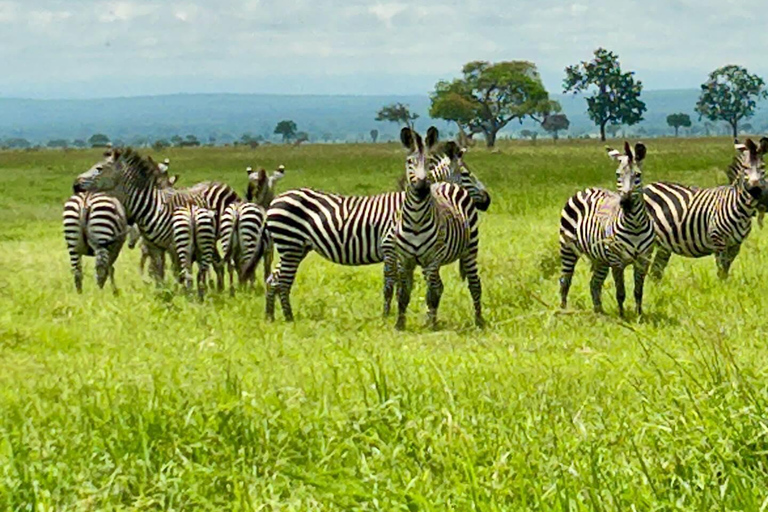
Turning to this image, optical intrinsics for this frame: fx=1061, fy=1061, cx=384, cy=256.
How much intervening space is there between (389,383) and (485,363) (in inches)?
60.8

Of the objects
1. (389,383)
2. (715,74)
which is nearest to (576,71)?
(715,74)

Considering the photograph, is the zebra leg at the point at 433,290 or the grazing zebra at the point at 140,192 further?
the grazing zebra at the point at 140,192

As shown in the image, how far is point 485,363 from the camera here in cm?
864

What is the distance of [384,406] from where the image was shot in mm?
6324

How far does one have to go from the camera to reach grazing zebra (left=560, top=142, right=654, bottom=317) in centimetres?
1112

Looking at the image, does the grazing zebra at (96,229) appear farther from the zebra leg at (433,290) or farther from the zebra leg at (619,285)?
the zebra leg at (619,285)

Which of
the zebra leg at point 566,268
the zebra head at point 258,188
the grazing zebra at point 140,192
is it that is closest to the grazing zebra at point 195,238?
the grazing zebra at point 140,192

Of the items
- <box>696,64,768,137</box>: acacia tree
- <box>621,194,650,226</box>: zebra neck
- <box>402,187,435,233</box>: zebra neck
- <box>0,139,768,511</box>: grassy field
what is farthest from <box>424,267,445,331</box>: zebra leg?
<box>696,64,768,137</box>: acacia tree

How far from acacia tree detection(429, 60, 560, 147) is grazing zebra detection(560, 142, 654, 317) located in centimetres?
8439

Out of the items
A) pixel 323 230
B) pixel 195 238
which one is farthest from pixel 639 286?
pixel 195 238

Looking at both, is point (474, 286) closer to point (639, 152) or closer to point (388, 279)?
point (388, 279)

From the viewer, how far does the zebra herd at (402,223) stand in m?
11.3

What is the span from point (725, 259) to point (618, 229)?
2823mm

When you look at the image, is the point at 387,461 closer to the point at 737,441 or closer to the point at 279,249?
the point at 737,441
